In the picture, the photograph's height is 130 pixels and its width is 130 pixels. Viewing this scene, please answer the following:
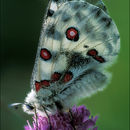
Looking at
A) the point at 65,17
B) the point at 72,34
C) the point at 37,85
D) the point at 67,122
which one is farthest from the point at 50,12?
the point at 67,122

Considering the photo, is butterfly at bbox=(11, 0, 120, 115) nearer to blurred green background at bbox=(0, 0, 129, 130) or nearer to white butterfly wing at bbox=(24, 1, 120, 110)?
white butterfly wing at bbox=(24, 1, 120, 110)

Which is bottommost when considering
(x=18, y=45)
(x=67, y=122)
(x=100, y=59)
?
(x=67, y=122)

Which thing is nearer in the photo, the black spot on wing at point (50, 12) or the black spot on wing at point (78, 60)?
the black spot on wing at point (50, 12)

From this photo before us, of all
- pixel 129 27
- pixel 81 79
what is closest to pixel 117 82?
pixel 129 27

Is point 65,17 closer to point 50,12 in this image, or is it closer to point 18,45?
point 50,12

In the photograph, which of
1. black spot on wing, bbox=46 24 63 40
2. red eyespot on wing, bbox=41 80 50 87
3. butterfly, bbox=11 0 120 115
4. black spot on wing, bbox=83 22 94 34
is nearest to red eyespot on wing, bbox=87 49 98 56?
butterfly, bbox=11 0 120 115

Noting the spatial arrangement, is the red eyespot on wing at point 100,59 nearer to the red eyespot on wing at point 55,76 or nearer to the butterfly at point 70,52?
the butterfly at point 70,52

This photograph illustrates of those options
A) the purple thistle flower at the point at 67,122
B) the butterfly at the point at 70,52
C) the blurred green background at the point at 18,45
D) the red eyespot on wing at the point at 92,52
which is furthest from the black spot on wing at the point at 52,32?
the blurred green background at the point at 18,45
